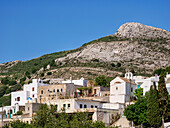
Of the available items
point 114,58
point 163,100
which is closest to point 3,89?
point 114,58

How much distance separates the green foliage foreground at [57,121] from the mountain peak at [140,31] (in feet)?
331

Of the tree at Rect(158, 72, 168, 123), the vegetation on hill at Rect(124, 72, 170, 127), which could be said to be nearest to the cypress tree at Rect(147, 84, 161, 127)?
the vegetation on hill at Rect(124, 72, 170, 127)

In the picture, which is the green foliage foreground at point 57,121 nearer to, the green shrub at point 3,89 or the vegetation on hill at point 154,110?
the vegetation on hill at point 154,110

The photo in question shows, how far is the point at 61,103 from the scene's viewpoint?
67875mm

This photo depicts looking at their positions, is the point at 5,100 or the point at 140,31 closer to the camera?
the point at 5,100

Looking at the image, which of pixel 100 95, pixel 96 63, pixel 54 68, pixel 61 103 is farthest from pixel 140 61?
pixel 61 103

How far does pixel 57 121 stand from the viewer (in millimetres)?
55719

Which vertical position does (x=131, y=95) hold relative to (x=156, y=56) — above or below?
below

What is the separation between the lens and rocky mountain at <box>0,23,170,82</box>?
403 ft

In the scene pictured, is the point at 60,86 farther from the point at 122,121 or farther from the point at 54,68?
the point at 54,68

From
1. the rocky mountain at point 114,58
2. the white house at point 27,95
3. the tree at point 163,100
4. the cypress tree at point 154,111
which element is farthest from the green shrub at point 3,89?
the cypress tree at point 154,111

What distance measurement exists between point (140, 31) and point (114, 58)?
2728 cm

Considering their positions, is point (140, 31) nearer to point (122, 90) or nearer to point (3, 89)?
point (3, 89)

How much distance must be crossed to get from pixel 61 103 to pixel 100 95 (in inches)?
545
